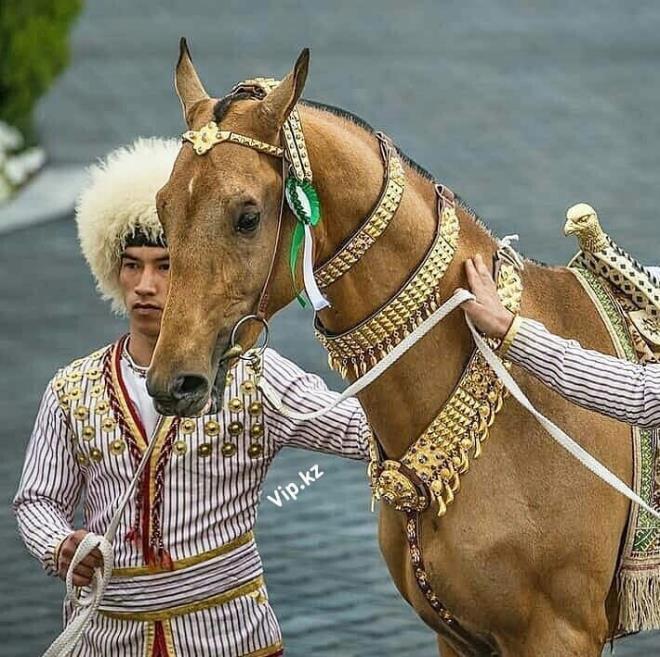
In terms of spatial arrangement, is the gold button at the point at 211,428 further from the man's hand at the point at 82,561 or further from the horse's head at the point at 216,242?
the horse's head at the point at 216,242

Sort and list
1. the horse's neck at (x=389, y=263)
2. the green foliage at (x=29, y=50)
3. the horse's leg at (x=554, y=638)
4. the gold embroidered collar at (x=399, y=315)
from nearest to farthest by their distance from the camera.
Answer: the horse's neck at (x=389, y=263) → the gold embroidered collar at (x=399, y=315) → the horse's leg at (x=554, y=638) → the green foliage at (x=29, y=50)

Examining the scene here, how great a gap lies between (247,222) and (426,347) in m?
0.57

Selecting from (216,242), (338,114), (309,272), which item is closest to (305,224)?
(309,272)

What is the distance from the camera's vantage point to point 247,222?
338cm

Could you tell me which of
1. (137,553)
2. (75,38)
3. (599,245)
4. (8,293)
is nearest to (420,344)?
(599,245)

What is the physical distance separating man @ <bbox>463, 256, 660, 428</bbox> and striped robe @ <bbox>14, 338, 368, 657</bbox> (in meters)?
0.61

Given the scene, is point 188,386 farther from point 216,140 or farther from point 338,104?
point 338,104

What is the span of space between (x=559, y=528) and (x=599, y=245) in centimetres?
67

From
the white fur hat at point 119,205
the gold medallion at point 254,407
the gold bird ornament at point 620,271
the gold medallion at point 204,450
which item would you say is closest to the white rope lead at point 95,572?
the gold medallion at point 204,450

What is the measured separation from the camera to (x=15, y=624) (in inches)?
248

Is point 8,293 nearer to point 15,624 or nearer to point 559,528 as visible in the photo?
point 15,624

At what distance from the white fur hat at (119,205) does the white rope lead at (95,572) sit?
1.48 ft

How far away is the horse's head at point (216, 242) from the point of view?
332 cm

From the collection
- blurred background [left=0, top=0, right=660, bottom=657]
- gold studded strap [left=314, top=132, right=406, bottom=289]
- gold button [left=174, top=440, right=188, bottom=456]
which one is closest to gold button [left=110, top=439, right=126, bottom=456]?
gold button [left=174, top=440, right=188, bottom=456]
